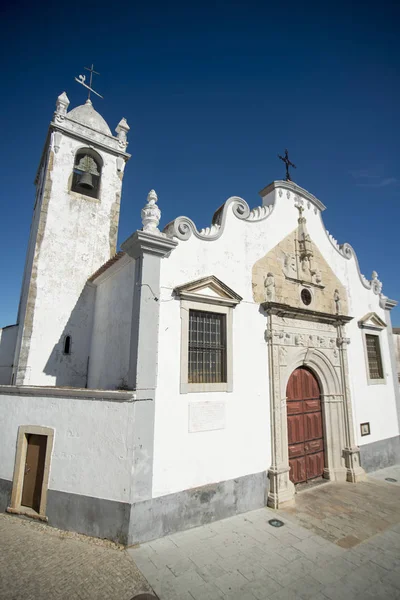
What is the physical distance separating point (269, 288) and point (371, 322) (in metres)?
5.11

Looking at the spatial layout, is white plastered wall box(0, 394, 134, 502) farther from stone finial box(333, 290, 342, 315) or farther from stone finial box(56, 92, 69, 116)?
stone finial box(56, 92, 69, 116)

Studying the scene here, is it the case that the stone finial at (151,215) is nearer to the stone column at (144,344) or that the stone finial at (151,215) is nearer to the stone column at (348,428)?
the stone column at (144,344)

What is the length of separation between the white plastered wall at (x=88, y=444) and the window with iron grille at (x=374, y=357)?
872 centimetres

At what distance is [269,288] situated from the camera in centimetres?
769

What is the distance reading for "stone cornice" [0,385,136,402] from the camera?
5312mm

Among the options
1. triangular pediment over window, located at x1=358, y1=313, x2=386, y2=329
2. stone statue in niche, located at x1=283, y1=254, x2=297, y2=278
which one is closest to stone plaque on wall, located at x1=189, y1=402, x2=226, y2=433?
Result: stone statue in niche, located at x1=283, y1=254, x2=297, y2=278

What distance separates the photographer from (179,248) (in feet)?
21.2

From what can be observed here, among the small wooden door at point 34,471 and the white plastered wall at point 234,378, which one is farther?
the small wooden door at point 34,471

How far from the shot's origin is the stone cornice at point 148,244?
589 centimetres

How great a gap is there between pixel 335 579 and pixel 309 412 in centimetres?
419

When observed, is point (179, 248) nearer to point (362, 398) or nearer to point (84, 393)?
point (84, 393)

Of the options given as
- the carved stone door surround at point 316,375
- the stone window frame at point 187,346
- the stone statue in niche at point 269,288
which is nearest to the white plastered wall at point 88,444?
the stone window frame at point 187,346

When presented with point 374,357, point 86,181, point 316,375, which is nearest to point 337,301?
point 316,375

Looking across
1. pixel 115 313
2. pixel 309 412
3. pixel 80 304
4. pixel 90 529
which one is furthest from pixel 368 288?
pixel 90 529
